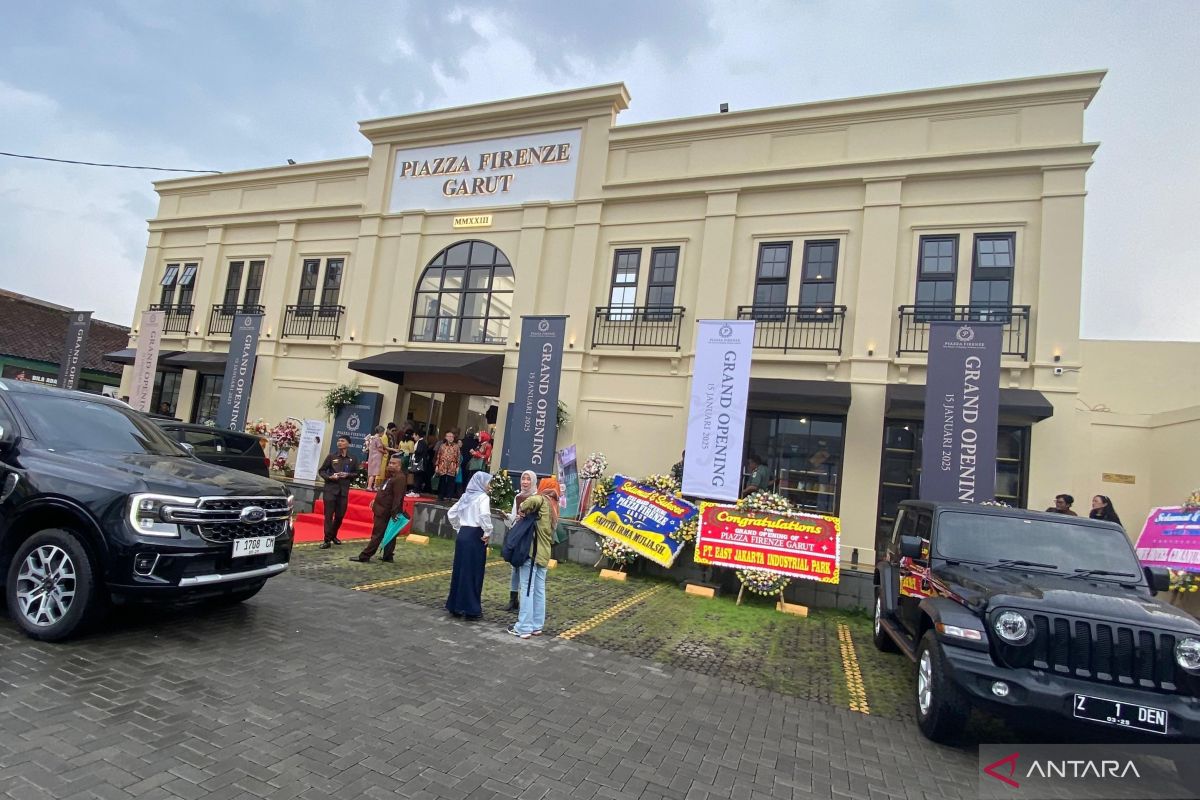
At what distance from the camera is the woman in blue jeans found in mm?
6161

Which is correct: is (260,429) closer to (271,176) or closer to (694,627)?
(271,176)

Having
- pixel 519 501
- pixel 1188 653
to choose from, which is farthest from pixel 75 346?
pixel 1188 653

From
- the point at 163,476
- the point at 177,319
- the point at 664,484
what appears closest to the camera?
the point at 163,476

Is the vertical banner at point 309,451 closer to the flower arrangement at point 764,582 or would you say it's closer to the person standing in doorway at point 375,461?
the person standing in doorway at point 375,461

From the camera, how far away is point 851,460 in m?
11.4

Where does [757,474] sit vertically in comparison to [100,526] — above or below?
above

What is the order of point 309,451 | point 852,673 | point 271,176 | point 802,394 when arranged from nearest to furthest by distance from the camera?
1. point 852,673
2. point 802,394
3. point 309,451
4. point 271,176

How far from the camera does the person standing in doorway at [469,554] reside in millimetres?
6441

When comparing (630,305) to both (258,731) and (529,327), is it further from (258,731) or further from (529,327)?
(258,731)

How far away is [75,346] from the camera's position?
1939 centimetres

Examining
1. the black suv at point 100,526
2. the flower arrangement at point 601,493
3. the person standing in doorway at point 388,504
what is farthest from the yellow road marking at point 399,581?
the flower arrangement at point 601,493

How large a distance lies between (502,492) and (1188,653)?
9.83 metres

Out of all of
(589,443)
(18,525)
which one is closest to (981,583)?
(18,525)

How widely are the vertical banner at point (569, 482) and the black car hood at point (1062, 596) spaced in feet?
26.4
